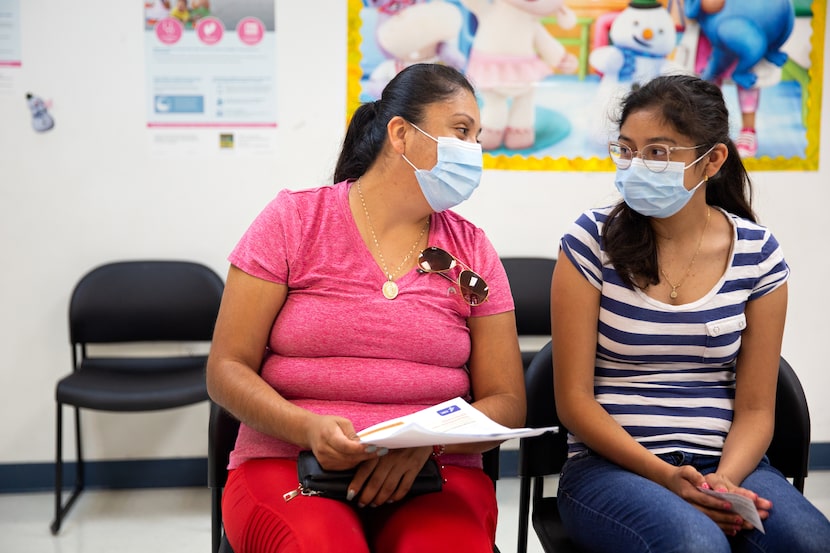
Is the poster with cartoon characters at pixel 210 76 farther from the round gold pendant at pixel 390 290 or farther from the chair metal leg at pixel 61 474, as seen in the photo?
the round gold pendant at pixel 390 290

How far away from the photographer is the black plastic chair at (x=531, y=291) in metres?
3.23

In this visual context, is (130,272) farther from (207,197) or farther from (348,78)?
(348,78)

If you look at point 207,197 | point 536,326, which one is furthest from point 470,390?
point 207,197

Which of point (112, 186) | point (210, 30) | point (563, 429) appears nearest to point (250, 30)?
point (210, 30)

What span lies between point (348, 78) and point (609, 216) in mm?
1701

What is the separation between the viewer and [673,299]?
1730mm

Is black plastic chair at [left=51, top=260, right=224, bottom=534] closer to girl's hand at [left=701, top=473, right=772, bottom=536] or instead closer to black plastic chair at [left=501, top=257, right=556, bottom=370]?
black plastic chair at [left=501, top=257, right=556, bottom=370]

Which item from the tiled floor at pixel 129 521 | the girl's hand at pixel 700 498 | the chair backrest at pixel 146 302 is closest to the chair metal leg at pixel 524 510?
the girl's hand at pixel 700 498

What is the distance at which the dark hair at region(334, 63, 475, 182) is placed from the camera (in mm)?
1722

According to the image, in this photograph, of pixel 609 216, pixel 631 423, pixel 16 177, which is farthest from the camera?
pixel 16 177

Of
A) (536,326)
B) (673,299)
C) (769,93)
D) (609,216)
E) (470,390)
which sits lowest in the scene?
(536,326)

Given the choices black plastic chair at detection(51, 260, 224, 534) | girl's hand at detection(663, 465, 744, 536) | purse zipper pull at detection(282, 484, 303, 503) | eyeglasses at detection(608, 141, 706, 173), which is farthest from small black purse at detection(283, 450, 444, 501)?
black plastic chair at detection(51, 260, 224, 534)

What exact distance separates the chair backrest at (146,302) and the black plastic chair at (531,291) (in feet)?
3.77

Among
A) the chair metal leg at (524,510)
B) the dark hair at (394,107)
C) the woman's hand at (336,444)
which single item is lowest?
the chair metal leg at (524,510)
